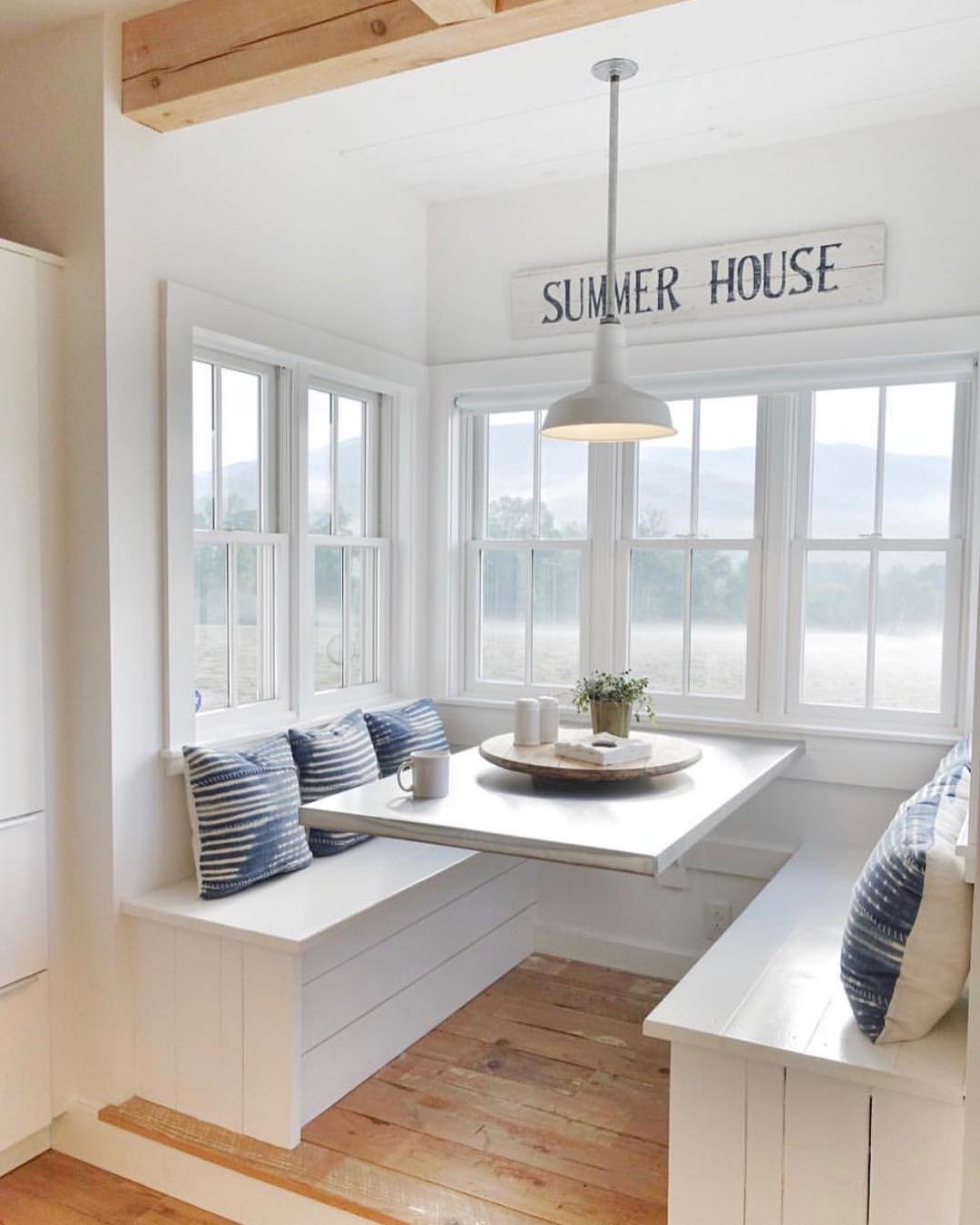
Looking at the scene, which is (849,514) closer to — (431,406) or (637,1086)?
(431,406)

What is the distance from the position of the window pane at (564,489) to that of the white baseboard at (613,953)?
1.42 m

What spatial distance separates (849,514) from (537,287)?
52.0 inches

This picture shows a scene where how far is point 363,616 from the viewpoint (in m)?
3.68

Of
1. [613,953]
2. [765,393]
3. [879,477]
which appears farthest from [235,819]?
[879,477]

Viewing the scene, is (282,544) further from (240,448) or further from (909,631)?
(909,631)

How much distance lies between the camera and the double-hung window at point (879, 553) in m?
3.10

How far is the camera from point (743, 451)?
338 cm

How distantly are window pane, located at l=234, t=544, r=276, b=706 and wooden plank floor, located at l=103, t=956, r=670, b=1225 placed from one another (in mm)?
1155

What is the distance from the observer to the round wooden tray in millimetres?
2555

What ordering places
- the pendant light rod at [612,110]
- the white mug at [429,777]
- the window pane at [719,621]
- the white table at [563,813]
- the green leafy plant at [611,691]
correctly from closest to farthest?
the white table at [563,813] < the white mug at [429,777] < the pendant light rod at [612,110] < the green leafy plant at [611,691] < the window pane at [719,621]

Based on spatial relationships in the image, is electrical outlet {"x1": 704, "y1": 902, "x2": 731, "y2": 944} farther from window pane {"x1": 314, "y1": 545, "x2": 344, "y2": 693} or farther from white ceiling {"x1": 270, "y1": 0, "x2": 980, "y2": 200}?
white ceiling {"x1": 270, "y1": 0, "x2": 980, "y2": 200}

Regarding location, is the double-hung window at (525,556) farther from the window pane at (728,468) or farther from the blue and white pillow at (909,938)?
the blue and white pillow at (909,938)

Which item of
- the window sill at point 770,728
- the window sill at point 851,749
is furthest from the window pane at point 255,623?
the window sill at point 851,749

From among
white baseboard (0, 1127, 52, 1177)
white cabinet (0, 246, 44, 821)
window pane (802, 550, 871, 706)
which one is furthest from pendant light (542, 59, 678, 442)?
white baseboard (0, 1127, 52, 1177)
